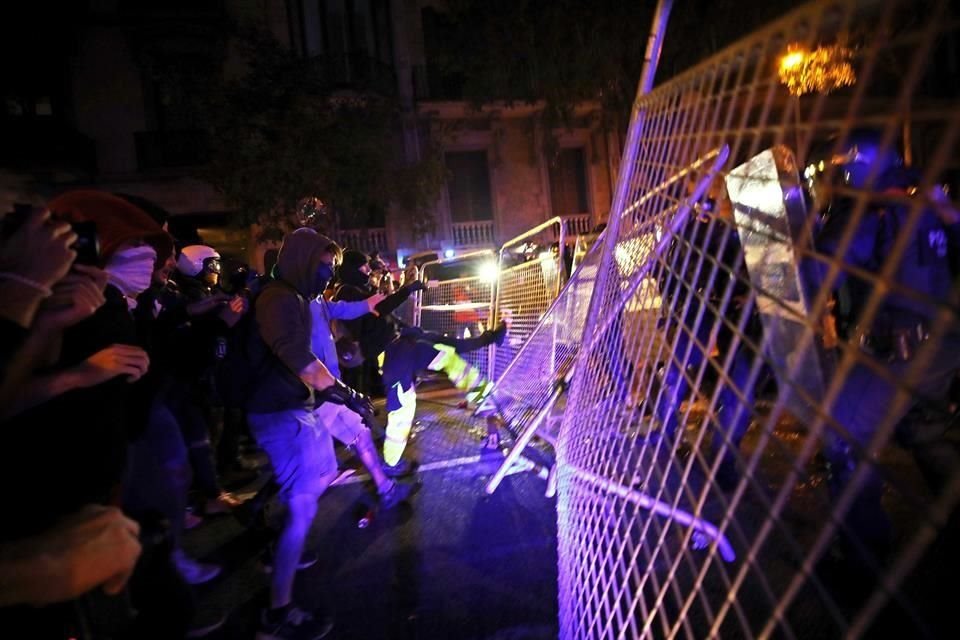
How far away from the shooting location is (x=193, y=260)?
564 centimetres

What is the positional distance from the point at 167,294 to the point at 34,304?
3410 mm

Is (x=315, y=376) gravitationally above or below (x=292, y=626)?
above

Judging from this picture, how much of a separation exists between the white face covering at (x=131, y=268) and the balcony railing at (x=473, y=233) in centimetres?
1732

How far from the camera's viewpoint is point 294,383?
2740 millimetres

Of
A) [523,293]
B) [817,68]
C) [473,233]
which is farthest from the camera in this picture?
[473,233]

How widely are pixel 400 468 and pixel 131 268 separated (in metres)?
2.82

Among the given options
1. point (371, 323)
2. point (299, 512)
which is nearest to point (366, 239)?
point (371, 323)

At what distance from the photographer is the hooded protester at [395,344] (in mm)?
4445

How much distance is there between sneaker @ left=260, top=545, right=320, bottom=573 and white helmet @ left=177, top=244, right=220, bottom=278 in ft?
10.8

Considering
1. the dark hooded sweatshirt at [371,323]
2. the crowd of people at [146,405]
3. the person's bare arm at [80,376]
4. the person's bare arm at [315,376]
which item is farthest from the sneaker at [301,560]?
the person's bare arm at [80,376]

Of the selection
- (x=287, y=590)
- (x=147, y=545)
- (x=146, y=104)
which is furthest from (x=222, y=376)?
(x=146, y=104)

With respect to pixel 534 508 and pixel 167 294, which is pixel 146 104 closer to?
pixel 167 294

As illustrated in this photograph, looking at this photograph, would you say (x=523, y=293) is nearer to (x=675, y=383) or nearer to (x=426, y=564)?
(x=426, y=564)

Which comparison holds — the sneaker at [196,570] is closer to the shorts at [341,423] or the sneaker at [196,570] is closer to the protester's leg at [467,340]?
the shorts at [341,423]
